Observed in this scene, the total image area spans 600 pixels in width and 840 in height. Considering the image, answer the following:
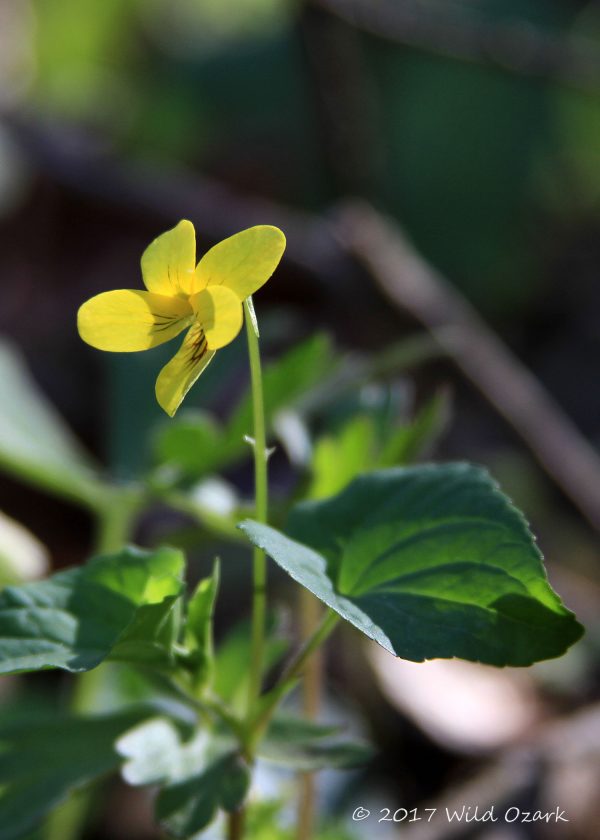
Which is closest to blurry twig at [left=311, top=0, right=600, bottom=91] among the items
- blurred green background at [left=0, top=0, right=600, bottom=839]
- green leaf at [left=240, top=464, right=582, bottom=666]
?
blurred green background at [left=0, top=0, right=600, bottom=839]

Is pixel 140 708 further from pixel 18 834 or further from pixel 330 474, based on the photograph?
pixel 330 474

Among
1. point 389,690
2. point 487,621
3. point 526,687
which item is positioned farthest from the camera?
point 526,687

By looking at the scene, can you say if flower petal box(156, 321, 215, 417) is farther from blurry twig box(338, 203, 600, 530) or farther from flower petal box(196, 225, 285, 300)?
blurry twig box(338, 203, 600, 530)

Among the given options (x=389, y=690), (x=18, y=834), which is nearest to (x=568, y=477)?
(x=389, y=690)

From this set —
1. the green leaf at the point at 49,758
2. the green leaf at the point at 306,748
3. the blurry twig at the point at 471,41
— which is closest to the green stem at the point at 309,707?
the green leaf at the point at 306,748

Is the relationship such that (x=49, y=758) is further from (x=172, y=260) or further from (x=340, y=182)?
(x=340, y=182)

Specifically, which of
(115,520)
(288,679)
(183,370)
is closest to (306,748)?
(288,679)

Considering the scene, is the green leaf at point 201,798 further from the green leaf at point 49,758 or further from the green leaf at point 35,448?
the green leaf at point 35,448
